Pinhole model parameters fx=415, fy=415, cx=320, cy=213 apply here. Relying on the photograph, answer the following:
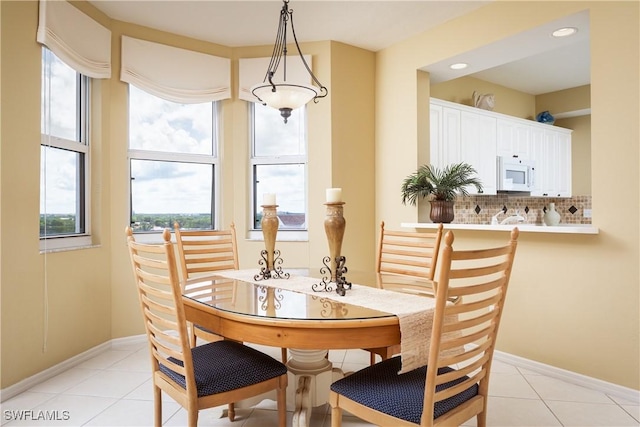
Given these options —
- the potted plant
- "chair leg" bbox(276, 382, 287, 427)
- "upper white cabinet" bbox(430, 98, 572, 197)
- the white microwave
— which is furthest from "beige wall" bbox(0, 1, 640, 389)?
"chair leg" bbox(276, 382, 287, 427)

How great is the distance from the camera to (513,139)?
477 cm

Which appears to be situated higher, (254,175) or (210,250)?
(254,175)

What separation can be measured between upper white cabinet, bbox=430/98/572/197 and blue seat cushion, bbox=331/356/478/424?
2.70 m

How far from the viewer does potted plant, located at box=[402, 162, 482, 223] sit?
3.30 meters

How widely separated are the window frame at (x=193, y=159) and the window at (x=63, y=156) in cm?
37

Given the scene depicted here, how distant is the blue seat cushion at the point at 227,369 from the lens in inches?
63.2

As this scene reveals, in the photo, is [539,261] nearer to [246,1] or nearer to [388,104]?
[388,104]

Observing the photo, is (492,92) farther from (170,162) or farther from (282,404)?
(282,404)

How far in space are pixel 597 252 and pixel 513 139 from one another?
100.0 inches

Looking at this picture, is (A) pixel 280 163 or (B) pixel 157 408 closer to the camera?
(B) pixel 157 408

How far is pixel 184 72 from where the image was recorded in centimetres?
369

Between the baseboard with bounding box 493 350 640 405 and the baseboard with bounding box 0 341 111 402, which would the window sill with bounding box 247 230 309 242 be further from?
the baseboard with bounding box 493 350 640 405

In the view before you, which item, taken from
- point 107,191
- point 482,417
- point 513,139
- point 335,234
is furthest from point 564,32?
point 107,191

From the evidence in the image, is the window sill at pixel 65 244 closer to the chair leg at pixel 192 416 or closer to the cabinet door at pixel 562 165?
the chair leg at pixel 192 416
